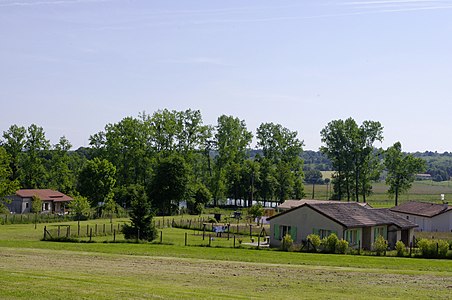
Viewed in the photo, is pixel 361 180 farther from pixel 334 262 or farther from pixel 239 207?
pixel 334 262

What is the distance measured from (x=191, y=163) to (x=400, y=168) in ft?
111

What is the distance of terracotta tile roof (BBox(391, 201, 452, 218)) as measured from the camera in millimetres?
69250

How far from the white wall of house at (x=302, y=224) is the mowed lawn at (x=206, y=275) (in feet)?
27.7

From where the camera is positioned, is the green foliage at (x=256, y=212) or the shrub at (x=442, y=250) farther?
the green foliage at (x=256, y=212)

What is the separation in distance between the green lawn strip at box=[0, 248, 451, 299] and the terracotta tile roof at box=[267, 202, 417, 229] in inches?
664

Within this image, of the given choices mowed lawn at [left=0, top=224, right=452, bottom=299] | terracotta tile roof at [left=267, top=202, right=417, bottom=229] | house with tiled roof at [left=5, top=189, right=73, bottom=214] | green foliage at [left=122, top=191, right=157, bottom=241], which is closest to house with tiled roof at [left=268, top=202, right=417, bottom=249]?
terracotta tile roof at [left=267, top=202, right=417, bottom=229]

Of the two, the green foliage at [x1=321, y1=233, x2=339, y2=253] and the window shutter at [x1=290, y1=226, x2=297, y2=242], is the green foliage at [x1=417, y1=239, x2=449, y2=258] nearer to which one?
the green foliage at [x1=321, y1=233, x2=339, y2=253]

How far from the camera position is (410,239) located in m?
54.6

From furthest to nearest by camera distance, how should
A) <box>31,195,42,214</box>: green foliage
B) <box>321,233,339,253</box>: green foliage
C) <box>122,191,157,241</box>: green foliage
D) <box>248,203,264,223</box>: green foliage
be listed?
<box>31,195,42,214</box>: green foliage
<box>248,203,264,223</box>: green foliage
<box>122,191,157,241</box>: green foliage
<box>321,233,339,253</box>: green foliage

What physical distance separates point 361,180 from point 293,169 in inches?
544

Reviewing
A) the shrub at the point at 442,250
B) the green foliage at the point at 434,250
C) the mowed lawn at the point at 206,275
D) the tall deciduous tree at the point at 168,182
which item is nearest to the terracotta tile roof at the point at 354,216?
the green foliage at the point at 434,250

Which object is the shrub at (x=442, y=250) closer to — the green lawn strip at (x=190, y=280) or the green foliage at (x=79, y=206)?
the green lawn strip at (x=190, y=280)

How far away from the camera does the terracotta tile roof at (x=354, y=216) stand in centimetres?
4844

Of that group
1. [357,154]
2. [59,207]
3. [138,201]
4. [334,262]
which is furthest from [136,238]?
[357,154]
